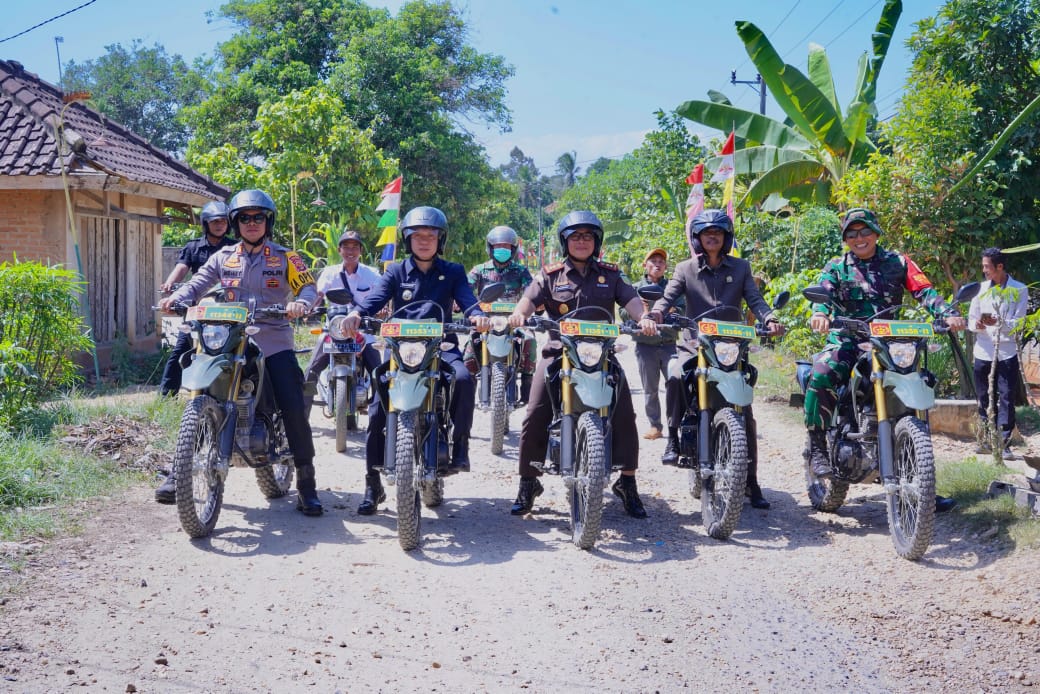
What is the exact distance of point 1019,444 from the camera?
30.6ft

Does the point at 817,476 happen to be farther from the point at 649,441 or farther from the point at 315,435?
the point at 315,435

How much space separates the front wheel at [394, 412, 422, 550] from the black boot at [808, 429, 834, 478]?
8.96 feet

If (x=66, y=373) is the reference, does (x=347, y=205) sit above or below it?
above

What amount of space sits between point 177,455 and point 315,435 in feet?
14.1

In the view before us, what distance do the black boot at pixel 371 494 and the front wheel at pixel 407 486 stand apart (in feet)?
2.89

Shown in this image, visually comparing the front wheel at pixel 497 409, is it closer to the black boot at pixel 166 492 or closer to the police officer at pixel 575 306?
the police officer at pixel 575 306

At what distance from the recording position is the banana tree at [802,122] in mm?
15289

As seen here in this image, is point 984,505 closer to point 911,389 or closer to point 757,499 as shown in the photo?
point 911,389

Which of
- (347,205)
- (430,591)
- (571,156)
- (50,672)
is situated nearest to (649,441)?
(430,591)

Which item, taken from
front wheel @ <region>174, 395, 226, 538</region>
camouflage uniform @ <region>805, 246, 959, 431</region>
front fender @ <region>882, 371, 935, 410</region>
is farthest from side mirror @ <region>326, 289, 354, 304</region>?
front fender @ <region>882, 371, 935, 410</region>

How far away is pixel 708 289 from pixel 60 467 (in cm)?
483

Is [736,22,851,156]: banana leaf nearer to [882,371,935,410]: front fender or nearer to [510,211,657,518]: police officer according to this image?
[510,211,657,518]: police officer

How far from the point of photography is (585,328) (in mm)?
6062

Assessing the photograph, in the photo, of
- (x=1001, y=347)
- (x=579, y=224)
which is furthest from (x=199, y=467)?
(x=1001, y=347)
